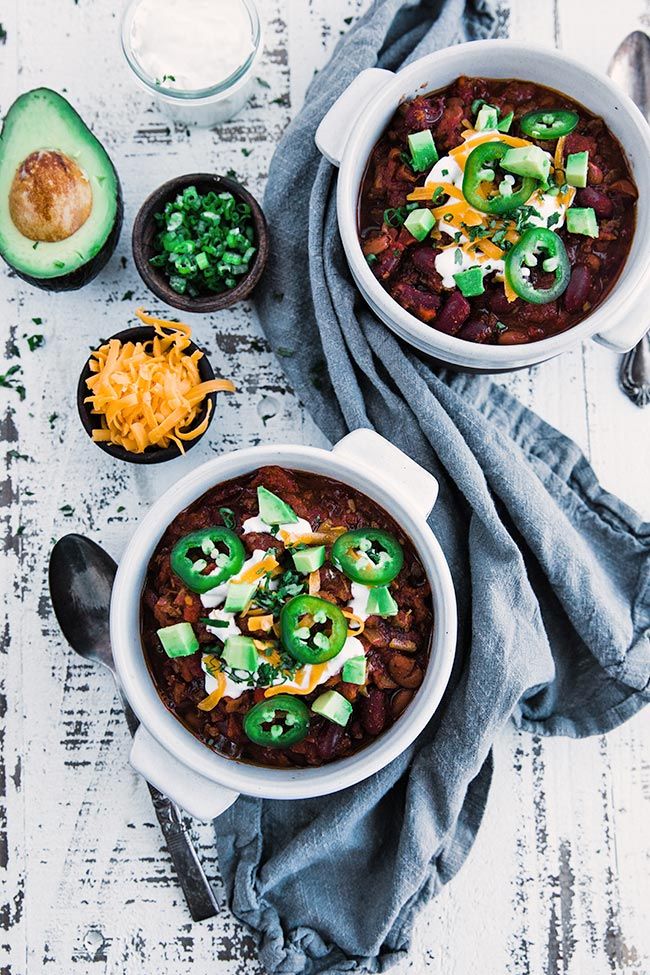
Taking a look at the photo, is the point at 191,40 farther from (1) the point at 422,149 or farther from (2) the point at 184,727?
(2) the point at 184,727

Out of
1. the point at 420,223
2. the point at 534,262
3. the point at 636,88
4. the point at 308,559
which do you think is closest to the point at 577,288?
the point at 534,262

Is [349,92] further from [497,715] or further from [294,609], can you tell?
[497,715]

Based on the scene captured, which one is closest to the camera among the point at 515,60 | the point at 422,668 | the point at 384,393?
the point at 422,668

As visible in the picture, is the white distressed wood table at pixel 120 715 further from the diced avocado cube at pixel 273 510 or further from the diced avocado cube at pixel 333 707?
the diced avocado cube at pixel 333 707

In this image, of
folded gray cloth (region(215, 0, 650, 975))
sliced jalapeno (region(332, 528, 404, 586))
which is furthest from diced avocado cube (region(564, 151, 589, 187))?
sliced jalapeno (region(332, 528, 404, 586))

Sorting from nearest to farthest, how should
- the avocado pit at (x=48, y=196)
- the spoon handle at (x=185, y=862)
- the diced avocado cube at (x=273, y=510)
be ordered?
the diced avocado cube at (x=273, y=510) → the avocado pit at (x=48, y=196) → the spoon handle at (x=185, y=862)

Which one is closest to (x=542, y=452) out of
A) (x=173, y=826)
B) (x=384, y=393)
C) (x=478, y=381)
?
(x=478, y=381)

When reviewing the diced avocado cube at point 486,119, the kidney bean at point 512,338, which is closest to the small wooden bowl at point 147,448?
the kidney bean at point 512,338
